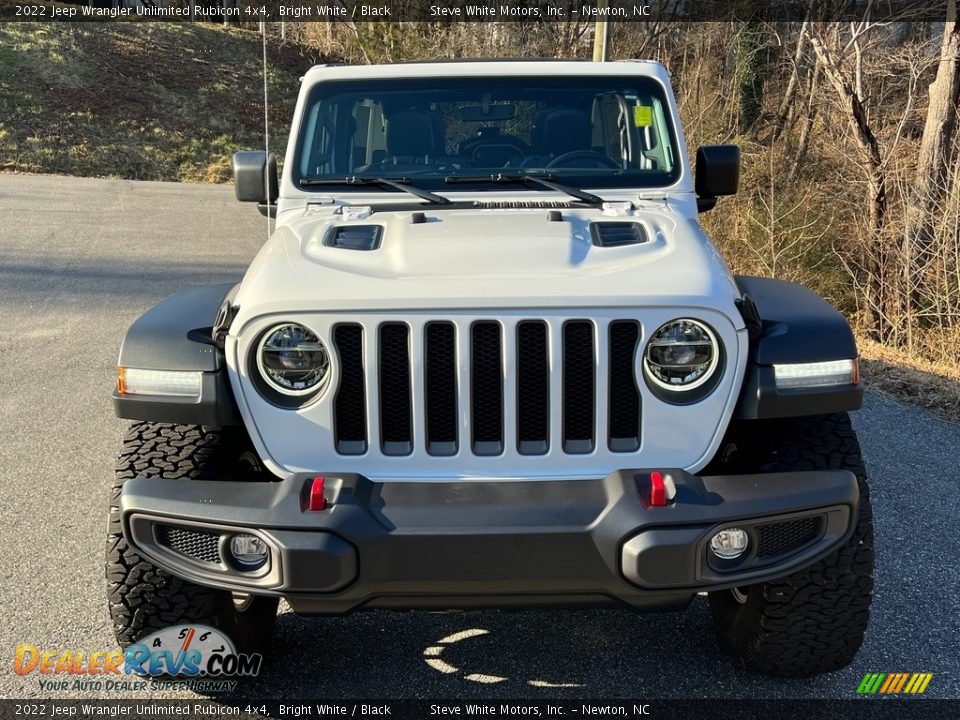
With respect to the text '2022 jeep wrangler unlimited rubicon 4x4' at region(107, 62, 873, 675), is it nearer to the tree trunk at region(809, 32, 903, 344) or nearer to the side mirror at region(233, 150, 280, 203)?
the side mirror at region(233, 150, 280, 203)

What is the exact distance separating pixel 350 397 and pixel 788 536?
1.19 m

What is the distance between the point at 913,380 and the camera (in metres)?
6.22

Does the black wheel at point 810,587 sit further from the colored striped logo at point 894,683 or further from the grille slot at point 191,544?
the grille slot at point 191,544

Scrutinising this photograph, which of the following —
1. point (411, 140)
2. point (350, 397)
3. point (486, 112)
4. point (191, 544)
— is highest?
point (486, 112)

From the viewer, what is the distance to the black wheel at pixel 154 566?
252 cm

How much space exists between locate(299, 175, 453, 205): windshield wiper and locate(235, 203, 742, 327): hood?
35cm

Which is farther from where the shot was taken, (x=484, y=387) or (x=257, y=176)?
(x=257, y=176)

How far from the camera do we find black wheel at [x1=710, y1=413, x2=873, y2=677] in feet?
8.34

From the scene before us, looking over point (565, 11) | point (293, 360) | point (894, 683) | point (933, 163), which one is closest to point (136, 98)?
point (565, 11)

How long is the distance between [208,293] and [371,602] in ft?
3.92

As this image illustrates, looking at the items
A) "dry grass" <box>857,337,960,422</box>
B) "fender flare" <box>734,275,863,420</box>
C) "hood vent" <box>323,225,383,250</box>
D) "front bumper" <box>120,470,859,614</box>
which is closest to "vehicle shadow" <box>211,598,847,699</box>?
"front bumper" <box>120,470,859,614</box>

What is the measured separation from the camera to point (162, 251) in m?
10.4

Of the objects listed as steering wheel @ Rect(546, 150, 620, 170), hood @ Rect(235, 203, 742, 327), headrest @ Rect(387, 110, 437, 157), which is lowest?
hood @ Rect(235, 203, 742, 327)

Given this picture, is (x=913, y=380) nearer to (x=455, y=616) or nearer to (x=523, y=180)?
(x=523, y=180)
